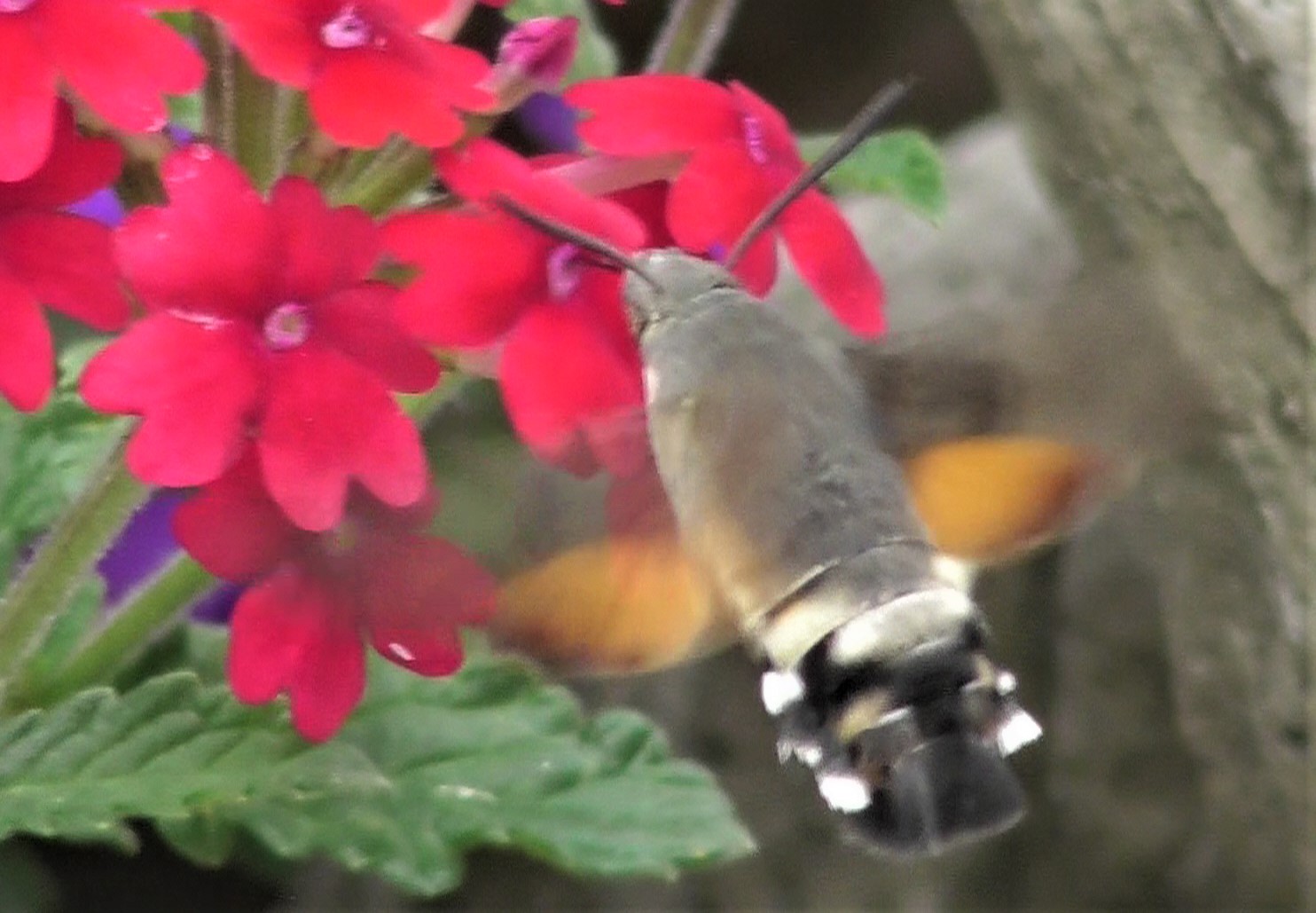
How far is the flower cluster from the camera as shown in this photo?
0.76m

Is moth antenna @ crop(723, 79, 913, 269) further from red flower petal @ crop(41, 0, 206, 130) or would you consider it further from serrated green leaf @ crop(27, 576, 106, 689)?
serrated green leaf @ crop(27, 576, 106, 689)

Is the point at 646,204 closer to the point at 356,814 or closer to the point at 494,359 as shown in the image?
the point at 494,359

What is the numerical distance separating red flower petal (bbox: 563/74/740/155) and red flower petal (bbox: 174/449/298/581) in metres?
0.23

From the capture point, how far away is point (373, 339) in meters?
0.79

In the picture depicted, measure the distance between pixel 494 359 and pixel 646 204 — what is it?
134mm

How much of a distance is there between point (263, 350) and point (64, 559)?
0.22m

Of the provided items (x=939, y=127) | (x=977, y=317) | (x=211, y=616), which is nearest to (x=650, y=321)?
(x=977, y=317)

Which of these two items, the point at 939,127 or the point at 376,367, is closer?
the point at 376,367

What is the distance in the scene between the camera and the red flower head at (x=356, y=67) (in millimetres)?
768

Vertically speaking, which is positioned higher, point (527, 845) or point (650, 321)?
point (650, 321)

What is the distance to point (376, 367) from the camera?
0.79 metres

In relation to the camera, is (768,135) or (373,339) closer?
(373,339)


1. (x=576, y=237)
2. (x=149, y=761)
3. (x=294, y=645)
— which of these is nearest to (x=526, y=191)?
(x=576, y=237)

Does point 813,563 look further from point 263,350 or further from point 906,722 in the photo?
point 263,350
